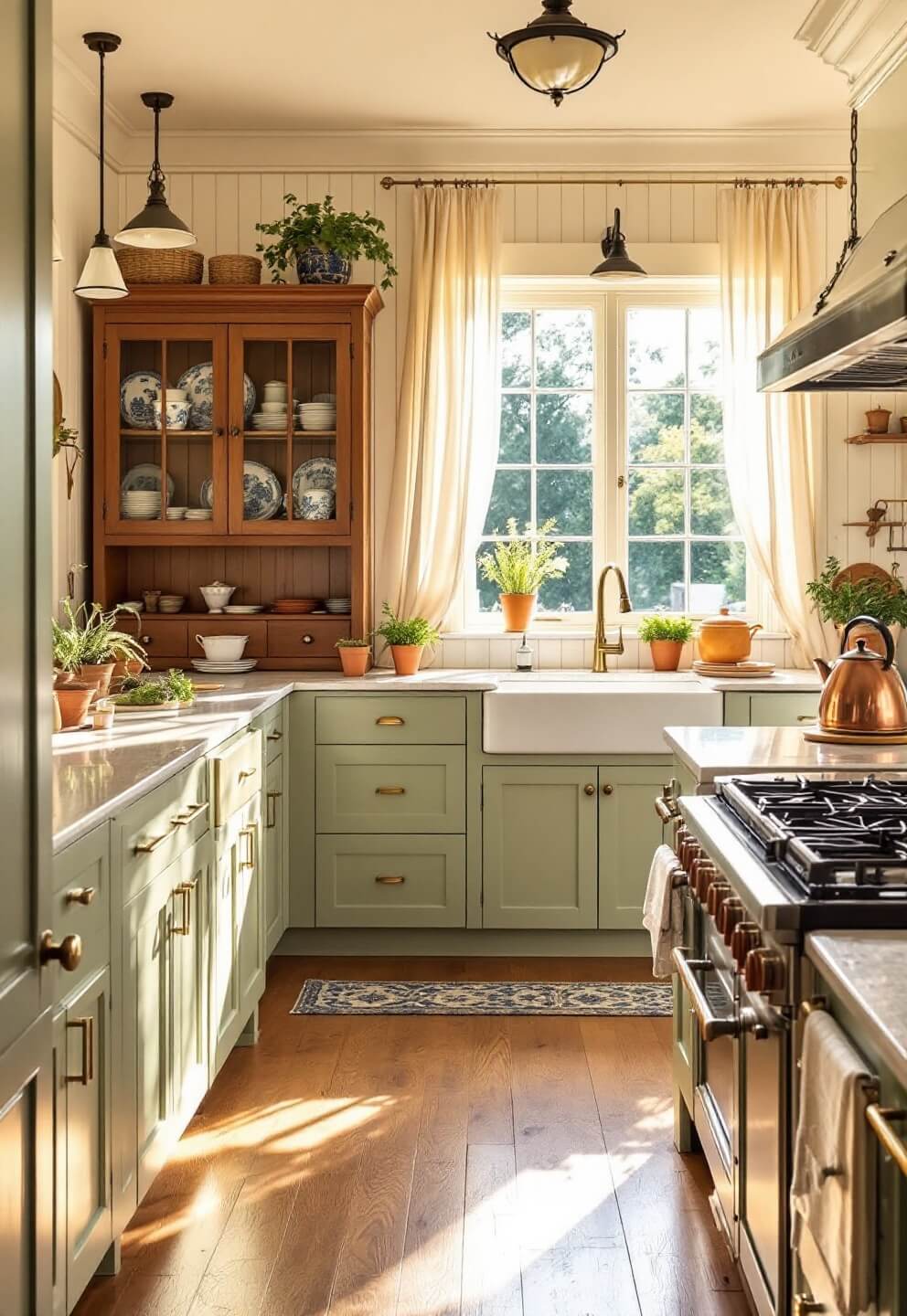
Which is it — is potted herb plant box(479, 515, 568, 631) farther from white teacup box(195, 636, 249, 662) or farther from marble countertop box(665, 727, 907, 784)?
marble countertop box(665, 727, 907, 784)

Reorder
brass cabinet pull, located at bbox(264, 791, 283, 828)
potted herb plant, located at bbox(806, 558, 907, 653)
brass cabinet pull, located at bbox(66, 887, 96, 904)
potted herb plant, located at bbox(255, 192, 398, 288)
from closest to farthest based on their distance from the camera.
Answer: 1. brass cabinet pull, located at bbox(66, 887, 96, 904)
2. brass cabinet pull, located at bbox(264, 791, 283, 828)
3. potted herb plant, located at bbox(806, 558, 907, 653)
4. potted herb plant, located at bbox(255, 192, 398, 288)

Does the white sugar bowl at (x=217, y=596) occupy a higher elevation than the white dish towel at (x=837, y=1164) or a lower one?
higher

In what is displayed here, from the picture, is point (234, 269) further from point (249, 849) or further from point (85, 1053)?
point (85, 1053)

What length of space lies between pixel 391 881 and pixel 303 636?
974 mm

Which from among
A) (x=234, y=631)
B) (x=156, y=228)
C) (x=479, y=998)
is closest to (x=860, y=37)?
(x=156, y=228)

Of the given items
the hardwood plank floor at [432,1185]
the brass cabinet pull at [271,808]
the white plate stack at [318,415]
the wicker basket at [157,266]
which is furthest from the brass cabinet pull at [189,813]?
→ the wicker basket at [157,266]

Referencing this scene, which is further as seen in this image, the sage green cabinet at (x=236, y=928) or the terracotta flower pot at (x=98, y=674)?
the terracotta flower pot at (x=98, y=674)

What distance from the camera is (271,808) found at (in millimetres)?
3975

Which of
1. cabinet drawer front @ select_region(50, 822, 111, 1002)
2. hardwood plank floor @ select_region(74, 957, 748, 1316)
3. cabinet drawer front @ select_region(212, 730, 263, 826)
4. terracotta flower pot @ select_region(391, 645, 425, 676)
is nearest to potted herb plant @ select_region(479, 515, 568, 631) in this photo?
terracotta flower pot @ select_region(391, 645, 425, 676)

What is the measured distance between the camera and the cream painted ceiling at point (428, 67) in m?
3.77

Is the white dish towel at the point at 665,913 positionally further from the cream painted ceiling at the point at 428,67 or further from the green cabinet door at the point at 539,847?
the cream painted ceiling at the point at 428,67

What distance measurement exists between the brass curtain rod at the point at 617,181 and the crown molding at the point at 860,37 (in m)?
1.39

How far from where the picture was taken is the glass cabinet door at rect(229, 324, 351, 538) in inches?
182

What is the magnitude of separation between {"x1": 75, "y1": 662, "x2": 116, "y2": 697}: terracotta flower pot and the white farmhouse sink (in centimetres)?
136
